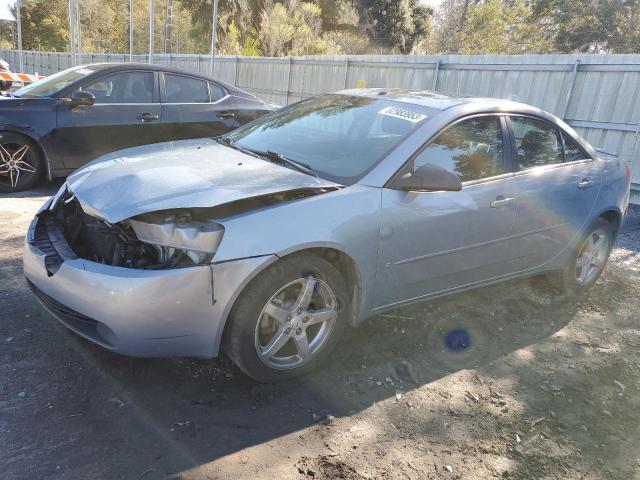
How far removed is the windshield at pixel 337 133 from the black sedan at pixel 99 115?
2.94 meters

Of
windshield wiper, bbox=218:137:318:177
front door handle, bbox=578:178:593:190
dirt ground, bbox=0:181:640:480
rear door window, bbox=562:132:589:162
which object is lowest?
dirt ground, bbox=0:181:640:480

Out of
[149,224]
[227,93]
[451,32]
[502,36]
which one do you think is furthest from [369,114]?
[451,32]

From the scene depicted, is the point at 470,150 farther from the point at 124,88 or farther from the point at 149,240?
the point at 124,88

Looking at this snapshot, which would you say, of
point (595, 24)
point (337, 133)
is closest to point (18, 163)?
point (337, 133)

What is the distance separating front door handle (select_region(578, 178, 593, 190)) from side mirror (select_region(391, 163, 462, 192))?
164 centimetres

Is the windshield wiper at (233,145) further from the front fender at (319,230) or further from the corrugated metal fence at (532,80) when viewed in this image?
the corrugated metal fence at (532,80)

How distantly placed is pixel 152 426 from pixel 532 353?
8.30 feet

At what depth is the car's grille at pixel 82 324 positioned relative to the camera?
262 centimetres

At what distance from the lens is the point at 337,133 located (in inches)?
142

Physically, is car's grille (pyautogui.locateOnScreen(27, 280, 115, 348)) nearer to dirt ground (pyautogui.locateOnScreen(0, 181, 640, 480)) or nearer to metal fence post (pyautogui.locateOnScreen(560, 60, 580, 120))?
dirt ground (pyautogui.locateOnScreen(0, 181, 640, 480))

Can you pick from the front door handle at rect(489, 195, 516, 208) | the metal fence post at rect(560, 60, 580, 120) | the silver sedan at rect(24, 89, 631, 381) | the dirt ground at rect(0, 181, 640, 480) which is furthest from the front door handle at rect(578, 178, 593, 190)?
the metal fence post at rect(560, 60, 580, 120)

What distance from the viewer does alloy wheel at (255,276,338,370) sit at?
281cm

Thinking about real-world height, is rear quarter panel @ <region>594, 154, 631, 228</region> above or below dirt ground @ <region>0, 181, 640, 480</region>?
above

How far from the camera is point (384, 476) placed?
2.37 meters
